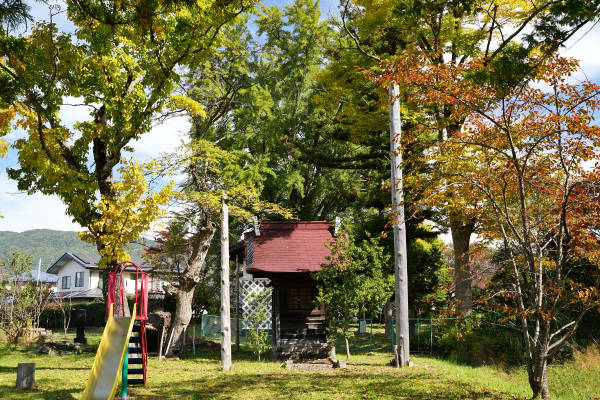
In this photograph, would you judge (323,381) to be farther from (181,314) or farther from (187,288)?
(187,288)

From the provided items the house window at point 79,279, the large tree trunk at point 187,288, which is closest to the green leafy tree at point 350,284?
the large tree trunk at point 187,288

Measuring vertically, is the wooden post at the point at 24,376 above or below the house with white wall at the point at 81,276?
below

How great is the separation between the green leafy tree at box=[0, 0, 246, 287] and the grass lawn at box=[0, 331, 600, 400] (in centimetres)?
336

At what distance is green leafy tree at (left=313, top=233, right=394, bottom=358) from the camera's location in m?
13.9

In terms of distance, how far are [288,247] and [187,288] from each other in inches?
155

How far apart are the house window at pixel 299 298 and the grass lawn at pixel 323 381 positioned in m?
2.71

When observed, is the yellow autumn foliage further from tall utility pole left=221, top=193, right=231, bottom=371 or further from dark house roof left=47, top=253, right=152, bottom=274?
dark house roof left=47, top=253, right=152, bottom=274

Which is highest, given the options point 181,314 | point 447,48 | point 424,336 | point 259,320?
point 447,48

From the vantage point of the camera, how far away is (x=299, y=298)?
55.4 ft

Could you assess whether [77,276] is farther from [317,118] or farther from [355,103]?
[355,103]

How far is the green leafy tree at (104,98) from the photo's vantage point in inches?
463

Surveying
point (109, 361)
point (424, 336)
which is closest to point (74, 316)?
point (424, 336)

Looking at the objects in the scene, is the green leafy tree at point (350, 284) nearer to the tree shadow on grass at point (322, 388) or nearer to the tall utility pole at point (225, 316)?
the tree shadow on grass at point (322, 388)

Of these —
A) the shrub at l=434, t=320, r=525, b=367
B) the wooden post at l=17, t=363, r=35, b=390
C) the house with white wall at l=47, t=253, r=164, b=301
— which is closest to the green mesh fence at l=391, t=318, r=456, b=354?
the shrub at l=434, t=320, r=525, b=367
